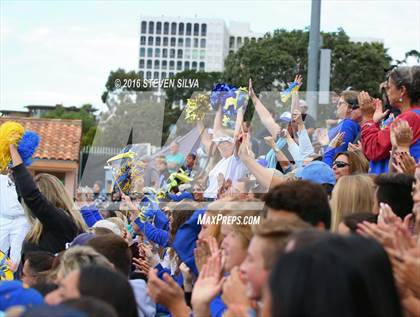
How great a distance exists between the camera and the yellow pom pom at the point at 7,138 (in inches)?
250

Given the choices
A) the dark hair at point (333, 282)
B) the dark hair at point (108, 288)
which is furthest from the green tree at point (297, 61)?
the dark hair at point (333, 282)

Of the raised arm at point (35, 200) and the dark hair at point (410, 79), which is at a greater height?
the dark hair at point (410, 79)

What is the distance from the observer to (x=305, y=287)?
2.38m

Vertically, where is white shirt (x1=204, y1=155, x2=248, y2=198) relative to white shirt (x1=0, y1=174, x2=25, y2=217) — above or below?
above

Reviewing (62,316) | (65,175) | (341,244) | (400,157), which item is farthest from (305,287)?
(65,175)

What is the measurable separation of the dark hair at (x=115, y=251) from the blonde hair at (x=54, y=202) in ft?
5.07

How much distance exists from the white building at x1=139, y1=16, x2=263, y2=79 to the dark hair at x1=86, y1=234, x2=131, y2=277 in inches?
1642

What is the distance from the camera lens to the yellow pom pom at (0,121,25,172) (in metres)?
6.36

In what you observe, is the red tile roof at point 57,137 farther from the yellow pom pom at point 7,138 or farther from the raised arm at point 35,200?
the raised arm at point 35,200

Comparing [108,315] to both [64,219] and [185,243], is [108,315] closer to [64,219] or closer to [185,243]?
[185,243]

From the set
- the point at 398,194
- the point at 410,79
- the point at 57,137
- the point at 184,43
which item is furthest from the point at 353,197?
the point at 184,43

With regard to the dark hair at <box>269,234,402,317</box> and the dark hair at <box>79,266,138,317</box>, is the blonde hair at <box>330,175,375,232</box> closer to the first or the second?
the dark hair at <box>79,266,138,317</box>

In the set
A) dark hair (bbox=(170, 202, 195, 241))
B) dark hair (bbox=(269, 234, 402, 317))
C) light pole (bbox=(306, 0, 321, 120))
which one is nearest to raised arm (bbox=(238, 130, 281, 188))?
dark hair (bbox=(170, 202, 195, 241))

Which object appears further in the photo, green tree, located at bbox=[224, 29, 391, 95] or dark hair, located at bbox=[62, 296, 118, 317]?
green tree, located at bbox=[224, 29, 391, 95]
